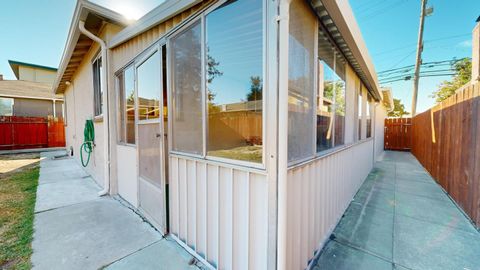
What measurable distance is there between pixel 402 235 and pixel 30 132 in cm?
1649

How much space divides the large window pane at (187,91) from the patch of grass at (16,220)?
6.28 feet

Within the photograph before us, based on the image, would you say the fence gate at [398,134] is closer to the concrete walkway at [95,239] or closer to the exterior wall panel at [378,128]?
the exterior wall panel at [378,128]


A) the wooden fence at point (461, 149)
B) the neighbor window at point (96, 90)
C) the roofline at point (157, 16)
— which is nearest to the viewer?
the roofline at point (157, 16)

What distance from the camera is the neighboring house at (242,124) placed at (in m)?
1.49

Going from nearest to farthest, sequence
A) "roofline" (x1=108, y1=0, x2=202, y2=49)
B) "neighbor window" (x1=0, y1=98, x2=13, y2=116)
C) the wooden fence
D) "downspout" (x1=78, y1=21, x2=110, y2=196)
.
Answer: "roofline" (x1=108, y1=0, x2=202, y2=49), the wooden fence, "downspout" (x1=78, y1=21, x2=110, y2=196), "neighbor window" (x1=0, y1=98, x2=13, y2=116)

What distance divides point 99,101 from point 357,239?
18.6ft

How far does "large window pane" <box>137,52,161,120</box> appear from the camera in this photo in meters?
2.77

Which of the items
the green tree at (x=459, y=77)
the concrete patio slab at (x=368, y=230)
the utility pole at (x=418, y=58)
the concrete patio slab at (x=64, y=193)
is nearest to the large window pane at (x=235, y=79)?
the concrete patio slab at (x=368, y=230)

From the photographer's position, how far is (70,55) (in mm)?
5223

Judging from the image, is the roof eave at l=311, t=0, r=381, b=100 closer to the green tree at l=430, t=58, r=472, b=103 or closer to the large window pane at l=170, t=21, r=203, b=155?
the large window pane at l=170, t=21, r=203, b=155

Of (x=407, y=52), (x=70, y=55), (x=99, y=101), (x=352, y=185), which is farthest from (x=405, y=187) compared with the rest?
(x=407, y=52)

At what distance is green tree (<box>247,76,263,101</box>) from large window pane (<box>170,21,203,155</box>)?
0.57 meters

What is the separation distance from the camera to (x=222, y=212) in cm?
183

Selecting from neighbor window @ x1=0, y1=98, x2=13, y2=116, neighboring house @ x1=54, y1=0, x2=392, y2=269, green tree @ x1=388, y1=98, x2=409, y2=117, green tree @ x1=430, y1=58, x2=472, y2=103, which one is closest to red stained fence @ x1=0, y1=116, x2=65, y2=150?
neighbor window @ x1=0, y1=98, x2=13, y2=116
